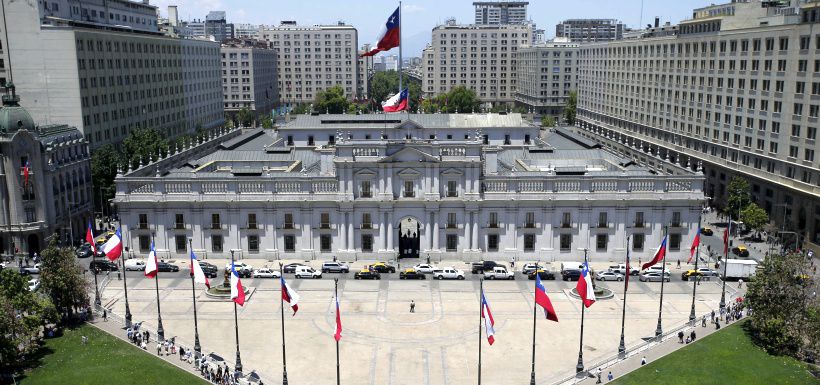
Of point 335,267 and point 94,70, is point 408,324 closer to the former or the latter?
point 335,267

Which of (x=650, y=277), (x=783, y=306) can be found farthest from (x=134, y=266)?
(x=783, y=306)

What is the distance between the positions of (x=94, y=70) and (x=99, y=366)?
248ft

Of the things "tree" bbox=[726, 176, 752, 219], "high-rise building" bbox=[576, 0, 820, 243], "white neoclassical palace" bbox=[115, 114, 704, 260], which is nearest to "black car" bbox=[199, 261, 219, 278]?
"white neoclassical palace" bbox=[115, 114, 704, 260]

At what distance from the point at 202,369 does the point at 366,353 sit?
14.0 m

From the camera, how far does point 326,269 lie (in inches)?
3374

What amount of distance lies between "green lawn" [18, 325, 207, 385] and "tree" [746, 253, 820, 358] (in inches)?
1945

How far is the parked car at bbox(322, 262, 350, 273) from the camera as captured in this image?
85.2 meters

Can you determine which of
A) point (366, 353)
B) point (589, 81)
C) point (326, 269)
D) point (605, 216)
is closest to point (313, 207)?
point (326, 269)

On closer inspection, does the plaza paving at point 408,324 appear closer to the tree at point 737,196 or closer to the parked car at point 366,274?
the parked car at point 366,274

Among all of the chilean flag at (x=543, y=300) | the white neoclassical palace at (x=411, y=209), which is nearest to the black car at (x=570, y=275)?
the white neoclassical palace at (x=411, y=209)

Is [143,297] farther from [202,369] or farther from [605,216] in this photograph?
[605,216]

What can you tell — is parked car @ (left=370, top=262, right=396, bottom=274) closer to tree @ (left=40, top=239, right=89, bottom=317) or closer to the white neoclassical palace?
the white neoclassical palace

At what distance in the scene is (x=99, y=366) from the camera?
59531mm

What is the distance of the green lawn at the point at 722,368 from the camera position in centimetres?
5728
